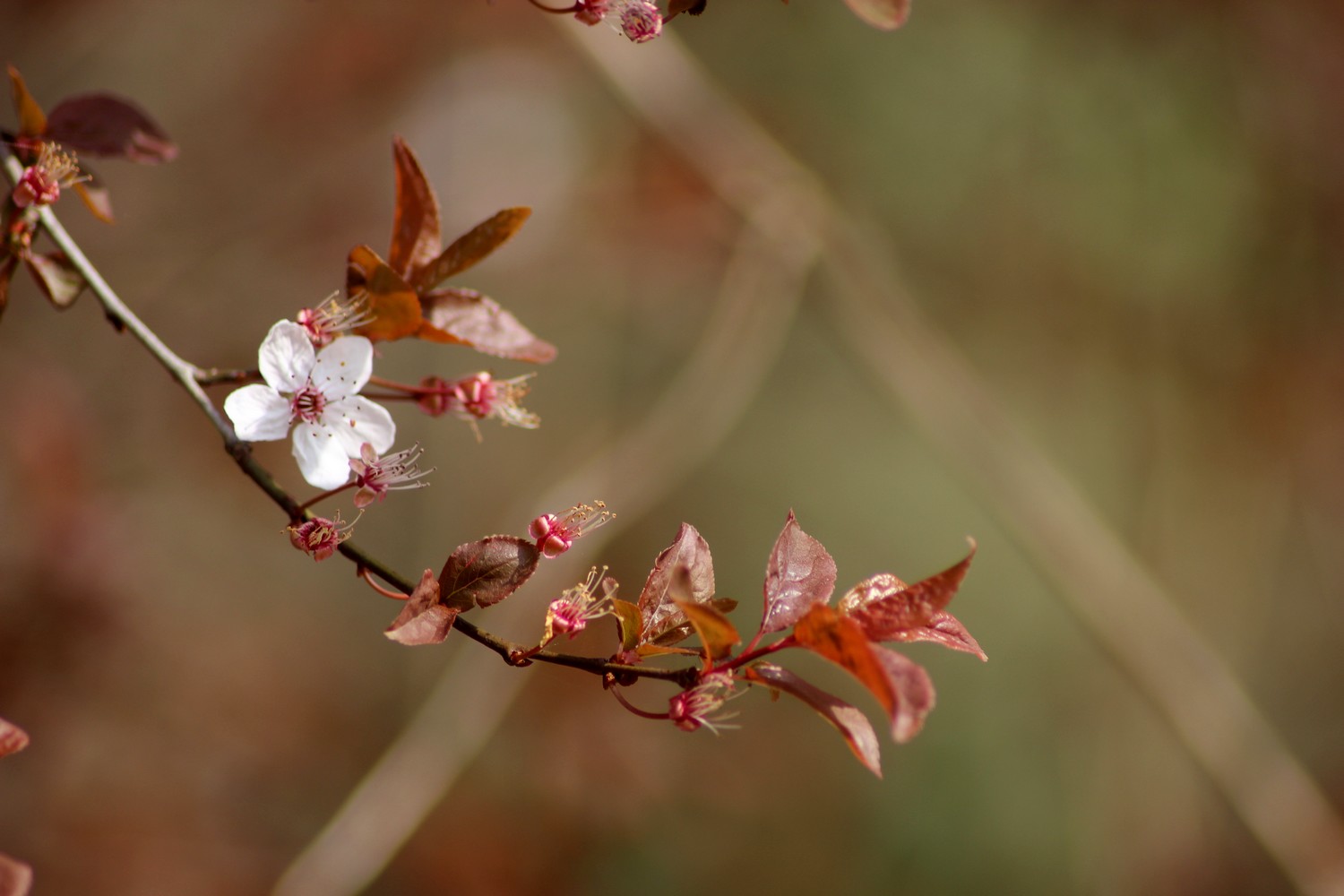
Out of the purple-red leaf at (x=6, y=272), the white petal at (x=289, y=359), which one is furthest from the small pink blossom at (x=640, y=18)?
the purple-red leaf at (x=6, y=272)

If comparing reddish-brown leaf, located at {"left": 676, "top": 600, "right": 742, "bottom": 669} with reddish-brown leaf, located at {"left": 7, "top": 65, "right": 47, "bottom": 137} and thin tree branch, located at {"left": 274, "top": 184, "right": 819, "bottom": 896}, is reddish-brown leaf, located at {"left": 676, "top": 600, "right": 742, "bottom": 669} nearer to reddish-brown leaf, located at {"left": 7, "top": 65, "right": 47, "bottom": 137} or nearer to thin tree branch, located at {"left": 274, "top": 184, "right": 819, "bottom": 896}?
reddish-brown leaf, located at {"left": 7, "top": 65, "right": 47, "bottom": 137}

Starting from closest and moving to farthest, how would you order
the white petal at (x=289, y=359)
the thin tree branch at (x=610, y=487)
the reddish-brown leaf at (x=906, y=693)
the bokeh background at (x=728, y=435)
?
the reddish-brown leaf at (x=906, y=693) → the white petal at (x=289, y=359) → the thin tree branch at (x=610, y=487) → the bokeh background at (x=728, y=435)

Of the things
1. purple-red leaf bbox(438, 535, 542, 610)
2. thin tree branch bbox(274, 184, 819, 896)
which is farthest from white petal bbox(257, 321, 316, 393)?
thin tree branch bbox(274, 184, 819, 896)

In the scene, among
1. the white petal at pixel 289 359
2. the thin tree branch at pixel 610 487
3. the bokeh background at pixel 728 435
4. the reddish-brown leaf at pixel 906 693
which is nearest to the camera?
the reddish-brown leaf at pixel 906 693

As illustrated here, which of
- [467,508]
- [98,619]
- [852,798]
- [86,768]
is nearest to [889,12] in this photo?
[98,619]

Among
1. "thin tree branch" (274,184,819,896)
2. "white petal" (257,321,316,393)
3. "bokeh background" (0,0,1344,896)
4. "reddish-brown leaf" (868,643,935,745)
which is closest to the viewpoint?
"reddish-brown leaf" (868,643,935,745)

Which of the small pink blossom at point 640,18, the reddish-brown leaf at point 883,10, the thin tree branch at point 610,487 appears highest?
the reddish-brown leaf at point 883,10

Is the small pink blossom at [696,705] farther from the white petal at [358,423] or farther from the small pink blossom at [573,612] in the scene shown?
the white petal at [358,423]
